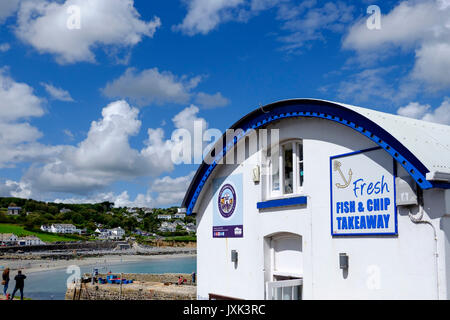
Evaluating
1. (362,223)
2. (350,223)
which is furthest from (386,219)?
(350,223)

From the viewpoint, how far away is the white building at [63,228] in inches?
6639

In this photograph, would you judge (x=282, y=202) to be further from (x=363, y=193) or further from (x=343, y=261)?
(x=363, y=193)

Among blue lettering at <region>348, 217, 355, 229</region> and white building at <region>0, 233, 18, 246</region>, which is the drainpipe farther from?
white building at <region>0, 233, 18, 246</region>

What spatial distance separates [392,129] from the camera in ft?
30.6

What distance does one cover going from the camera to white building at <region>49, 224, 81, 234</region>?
168625mm

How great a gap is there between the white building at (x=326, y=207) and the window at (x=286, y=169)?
3 centimetres

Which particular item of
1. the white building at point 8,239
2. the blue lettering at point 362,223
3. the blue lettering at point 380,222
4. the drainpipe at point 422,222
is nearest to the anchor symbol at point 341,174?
the blue lettering at point 362,223

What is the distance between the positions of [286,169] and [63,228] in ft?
565

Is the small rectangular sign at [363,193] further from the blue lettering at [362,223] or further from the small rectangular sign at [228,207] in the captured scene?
the small rectangular sign at [228,207]

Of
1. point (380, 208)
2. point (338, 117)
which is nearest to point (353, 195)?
point (380, 208)

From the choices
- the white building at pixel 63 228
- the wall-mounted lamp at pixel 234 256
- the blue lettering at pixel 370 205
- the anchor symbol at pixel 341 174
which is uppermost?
the white building at pixel 63 228

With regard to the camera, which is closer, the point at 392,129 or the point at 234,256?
the point at 392,129
